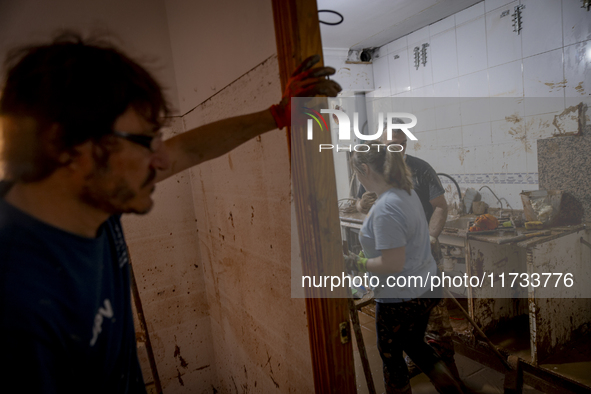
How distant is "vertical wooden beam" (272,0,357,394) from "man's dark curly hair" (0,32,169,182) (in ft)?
1.61

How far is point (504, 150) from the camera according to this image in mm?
3439

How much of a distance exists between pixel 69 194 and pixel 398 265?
1.60 metres

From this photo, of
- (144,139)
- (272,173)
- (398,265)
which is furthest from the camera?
(398,265)

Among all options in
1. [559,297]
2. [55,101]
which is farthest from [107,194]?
[559,297]

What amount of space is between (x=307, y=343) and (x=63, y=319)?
0.78 metres

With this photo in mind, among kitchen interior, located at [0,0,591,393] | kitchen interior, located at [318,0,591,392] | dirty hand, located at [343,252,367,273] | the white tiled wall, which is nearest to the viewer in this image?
kitchen interior, located at [0,0,591,393]

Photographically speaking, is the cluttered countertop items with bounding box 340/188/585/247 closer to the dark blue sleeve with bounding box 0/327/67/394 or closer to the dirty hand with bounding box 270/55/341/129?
the dirty hand with bounding box 270/55/341/129

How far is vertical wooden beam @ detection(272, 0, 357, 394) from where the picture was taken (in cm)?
105

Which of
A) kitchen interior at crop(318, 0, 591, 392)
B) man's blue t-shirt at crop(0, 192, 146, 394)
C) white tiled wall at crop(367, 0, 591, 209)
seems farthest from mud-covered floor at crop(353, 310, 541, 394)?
man's blue t-shirt at crop(0, 192, 146, 394)

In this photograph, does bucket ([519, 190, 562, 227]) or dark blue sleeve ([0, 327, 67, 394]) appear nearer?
dark blue sleeve ([0, 327, 67, 394])

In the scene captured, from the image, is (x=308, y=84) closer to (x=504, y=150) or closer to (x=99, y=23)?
(x=99, y=23)

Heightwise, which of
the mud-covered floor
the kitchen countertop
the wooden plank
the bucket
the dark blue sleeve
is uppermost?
the dark blue sleeve

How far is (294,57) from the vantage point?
1.04m

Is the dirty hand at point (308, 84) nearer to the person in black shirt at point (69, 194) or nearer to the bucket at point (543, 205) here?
the person in black shirt at point (69, 194)
